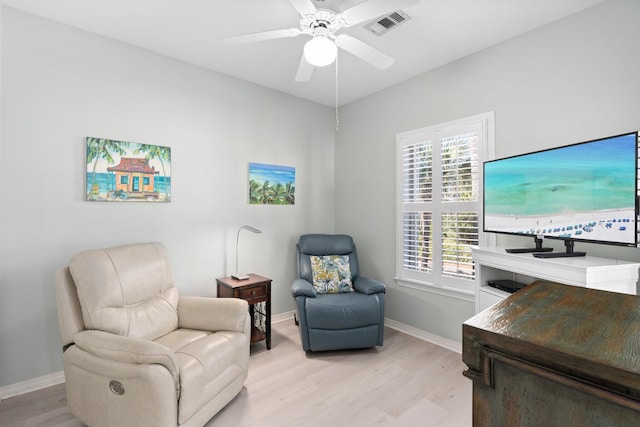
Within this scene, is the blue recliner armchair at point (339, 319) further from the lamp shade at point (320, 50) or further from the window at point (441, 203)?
the lamp shade at point (320, 50)

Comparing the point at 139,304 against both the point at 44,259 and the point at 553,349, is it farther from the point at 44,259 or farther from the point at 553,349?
the point at 553,349

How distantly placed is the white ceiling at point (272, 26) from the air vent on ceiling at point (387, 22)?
5 cm

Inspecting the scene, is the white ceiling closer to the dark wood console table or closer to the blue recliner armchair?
the dark wood console table

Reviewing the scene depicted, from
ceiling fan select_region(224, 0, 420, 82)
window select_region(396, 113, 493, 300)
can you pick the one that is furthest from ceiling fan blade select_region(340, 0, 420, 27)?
window select_region(396, 113, 493, 300)

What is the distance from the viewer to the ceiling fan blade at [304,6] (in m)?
1.74

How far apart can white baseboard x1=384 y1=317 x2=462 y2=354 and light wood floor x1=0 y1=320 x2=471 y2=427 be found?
7 cm

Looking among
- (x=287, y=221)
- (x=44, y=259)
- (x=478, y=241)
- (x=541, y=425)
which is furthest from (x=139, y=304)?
(x=478, y=241)

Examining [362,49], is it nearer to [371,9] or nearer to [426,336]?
[371,9]

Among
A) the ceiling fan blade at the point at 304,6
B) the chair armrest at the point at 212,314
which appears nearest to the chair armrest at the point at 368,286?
the chair armrest at the point at 212,314

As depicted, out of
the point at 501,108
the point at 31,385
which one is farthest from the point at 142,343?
the point at 501,108

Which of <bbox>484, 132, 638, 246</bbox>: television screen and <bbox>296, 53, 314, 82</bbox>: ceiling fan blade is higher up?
<bbox>296, 53, 314, 82</bbox>: ceiling fan blade

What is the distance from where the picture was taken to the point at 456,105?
2.99 m

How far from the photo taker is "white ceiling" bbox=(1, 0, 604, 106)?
2.20 metres

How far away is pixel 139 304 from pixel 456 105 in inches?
125
